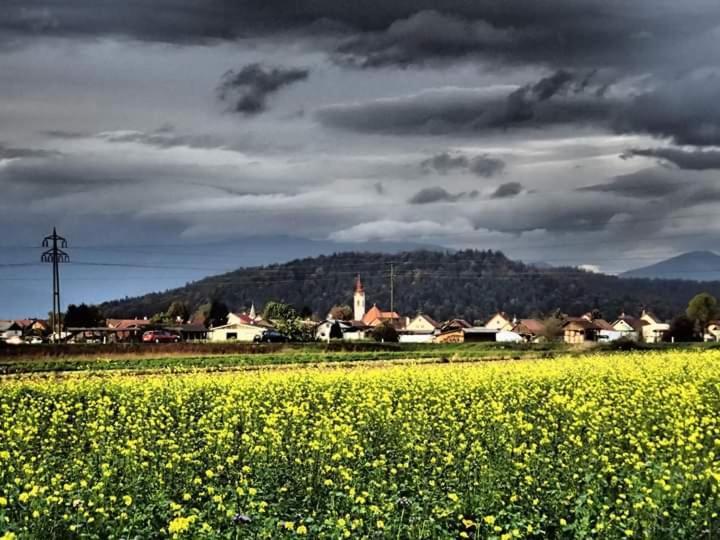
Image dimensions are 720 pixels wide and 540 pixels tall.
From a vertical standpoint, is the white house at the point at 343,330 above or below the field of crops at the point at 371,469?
above

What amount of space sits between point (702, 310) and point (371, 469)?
13871 cm

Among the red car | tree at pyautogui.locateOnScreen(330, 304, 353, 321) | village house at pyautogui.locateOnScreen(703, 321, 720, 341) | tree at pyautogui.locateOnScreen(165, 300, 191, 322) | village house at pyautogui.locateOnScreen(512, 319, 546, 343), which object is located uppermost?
tree at pyautogui.locateOnScreen(165, 300, 191, 322)

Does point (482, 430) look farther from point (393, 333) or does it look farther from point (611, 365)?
point (393, 333)

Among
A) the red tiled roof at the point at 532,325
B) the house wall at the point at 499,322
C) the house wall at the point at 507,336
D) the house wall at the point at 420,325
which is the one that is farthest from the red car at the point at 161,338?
the house wall at the point at 499,322

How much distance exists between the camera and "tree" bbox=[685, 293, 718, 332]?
14175 centimetres

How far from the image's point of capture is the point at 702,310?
142 metres

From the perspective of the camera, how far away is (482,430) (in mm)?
16781

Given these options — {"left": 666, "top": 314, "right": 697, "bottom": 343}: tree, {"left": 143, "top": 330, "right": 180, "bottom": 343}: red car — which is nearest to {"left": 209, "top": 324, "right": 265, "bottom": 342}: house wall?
{"left": 143, "top": 330, "right": 180, "bottom": 343}: red car

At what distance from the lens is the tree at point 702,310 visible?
141750 mm

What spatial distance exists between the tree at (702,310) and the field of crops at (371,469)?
126866 millimetres

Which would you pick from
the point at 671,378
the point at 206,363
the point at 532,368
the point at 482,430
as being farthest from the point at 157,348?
the point at 482,430

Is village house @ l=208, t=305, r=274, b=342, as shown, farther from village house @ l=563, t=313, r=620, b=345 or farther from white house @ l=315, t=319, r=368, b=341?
village house @ l=563, t=313, r=620, b=345

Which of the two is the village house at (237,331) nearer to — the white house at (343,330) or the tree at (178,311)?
the white house at (343,330)

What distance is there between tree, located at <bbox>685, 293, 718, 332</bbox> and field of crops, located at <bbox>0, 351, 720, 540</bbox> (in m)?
127
